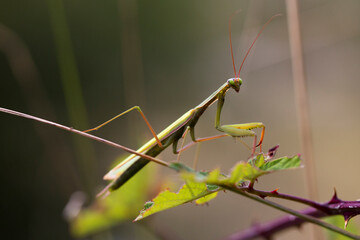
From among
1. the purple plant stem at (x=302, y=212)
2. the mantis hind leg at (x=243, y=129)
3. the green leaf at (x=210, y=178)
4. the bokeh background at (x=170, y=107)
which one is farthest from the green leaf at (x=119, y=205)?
the bokeh background at (x=170, y=107)

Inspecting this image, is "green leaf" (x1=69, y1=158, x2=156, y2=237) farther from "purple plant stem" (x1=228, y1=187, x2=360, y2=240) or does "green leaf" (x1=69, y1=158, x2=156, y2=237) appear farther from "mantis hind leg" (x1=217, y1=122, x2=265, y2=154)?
"purple plant stem" (x1=228, y1=187, x2=360, y2=240)

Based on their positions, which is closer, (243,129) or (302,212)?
(302,212)

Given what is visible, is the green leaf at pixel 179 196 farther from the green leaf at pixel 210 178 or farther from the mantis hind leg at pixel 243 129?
the mantis hind leg at pixel 243 129

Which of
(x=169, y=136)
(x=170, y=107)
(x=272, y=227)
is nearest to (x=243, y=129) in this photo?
(x=169, y=136)

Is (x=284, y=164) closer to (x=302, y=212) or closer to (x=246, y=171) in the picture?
(x=246, y=171)

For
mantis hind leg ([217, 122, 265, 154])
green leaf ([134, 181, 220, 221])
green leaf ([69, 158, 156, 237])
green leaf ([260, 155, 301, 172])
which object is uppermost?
green leaf ([260, 155, 301, 172])

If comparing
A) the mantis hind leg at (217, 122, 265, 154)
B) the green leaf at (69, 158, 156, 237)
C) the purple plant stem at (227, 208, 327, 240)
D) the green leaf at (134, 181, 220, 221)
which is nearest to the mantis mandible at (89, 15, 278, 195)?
the mantis hind leg at (217, 122, 265, 154)

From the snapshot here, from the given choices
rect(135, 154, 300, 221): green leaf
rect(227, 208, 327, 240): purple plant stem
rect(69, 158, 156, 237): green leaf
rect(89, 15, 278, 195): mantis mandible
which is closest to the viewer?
rect(135, 154, 300, 221): green leaf

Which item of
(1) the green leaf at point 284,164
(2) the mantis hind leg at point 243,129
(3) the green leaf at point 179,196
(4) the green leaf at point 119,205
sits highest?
(1) the green leaf at point 284,164

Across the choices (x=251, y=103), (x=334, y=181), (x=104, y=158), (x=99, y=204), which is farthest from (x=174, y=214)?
(x=99, y=204)

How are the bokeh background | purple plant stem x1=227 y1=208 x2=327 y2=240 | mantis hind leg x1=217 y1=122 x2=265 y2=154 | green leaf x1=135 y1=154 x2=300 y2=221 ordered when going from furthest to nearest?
1. the bokeh background
2. mantis hind leg x1=217 y1=122 x2=265 y2=154
3. purple plant stem x1=227 y1=208 x2=327 y2=240
4. green leaf x1=135 y1=154 x2=300 y2=221

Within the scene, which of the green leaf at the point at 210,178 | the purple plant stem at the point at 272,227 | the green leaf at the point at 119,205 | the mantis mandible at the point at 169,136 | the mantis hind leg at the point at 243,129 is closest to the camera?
the green leaf at the point at 210,178
